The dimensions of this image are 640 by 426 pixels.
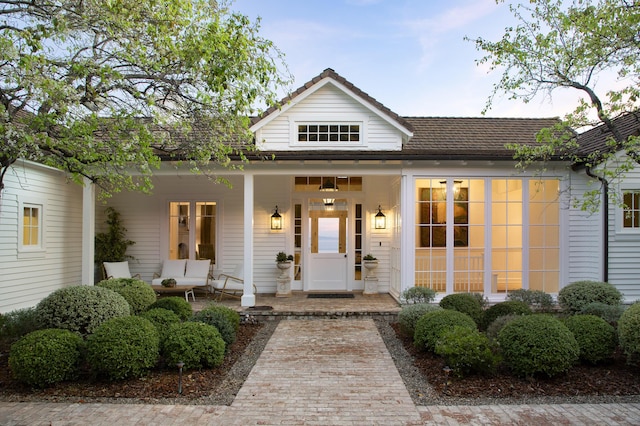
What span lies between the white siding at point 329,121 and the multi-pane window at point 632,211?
5.11 meters

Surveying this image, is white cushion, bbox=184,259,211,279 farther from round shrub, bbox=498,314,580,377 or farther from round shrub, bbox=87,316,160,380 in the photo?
round shrub, bbox=498,314,580,377

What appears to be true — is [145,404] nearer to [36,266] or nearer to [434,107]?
[36,266]

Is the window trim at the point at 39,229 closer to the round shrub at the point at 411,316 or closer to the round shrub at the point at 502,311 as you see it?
the round shrub at the point at 411,316

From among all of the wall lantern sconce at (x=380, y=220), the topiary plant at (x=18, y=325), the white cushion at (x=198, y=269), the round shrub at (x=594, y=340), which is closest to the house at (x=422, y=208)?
the wall lantern sconce at (x=380, y=220)

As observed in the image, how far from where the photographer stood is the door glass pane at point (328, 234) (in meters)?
11.8

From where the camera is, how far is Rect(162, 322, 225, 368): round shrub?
213 inches

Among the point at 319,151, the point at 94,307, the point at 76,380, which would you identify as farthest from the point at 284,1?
Answer: the point at 76,380

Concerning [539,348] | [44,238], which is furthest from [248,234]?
[539,348]

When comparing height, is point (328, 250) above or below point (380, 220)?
below

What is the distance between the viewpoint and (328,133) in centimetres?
1010

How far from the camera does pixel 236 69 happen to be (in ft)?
18.4

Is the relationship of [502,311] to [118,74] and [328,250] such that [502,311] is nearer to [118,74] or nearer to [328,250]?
[328,250]

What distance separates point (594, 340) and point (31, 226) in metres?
10.1

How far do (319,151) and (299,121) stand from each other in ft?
3.48
